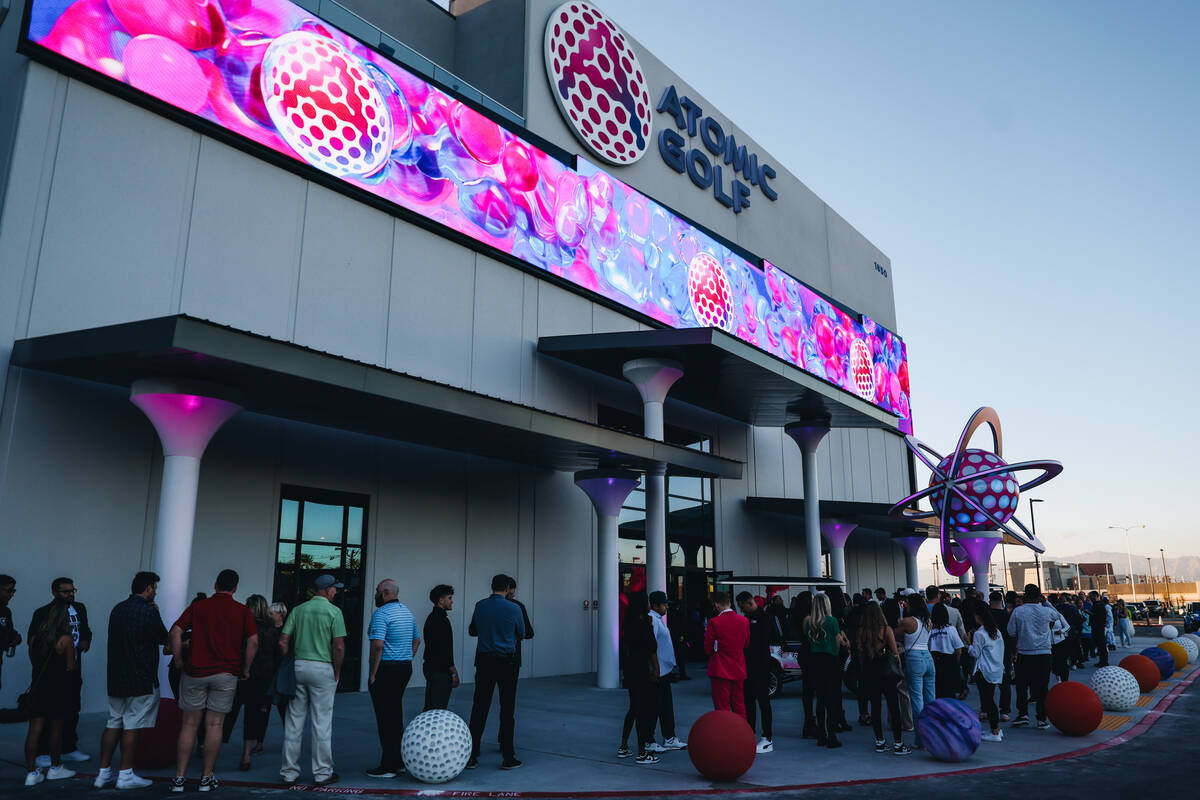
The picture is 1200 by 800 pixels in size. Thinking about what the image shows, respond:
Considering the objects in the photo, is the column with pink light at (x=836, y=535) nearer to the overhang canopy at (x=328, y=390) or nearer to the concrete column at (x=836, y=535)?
the concrete column at (x=836, y=535)

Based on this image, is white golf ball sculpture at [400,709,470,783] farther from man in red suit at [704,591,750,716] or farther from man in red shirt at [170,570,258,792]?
man in red suit at [704,591,750,716]

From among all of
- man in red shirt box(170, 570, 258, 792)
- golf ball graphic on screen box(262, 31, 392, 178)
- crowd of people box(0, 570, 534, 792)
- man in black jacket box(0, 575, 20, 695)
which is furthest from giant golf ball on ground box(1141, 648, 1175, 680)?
man in black jacket box(0, 575, 20, 695)

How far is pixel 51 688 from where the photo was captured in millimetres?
7770

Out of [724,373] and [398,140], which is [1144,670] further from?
[398,140]

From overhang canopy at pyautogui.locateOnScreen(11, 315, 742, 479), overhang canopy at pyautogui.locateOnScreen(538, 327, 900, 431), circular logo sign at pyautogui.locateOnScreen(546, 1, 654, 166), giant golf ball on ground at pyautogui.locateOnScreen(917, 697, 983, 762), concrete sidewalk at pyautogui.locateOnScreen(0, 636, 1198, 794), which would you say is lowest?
concrete sidewalk at pyautogui.locateOnScreen(0, 636, 1198, 794)

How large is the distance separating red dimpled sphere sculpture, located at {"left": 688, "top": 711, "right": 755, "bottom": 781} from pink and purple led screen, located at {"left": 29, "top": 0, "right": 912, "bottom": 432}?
1241 cm

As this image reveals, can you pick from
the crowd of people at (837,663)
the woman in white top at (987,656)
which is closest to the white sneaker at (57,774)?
the crowd of people at (837,663)

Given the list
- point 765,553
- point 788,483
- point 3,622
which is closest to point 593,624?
point 765,553

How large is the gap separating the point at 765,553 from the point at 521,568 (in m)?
11.9

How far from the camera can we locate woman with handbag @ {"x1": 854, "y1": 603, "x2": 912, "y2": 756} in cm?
972

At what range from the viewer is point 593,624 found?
21.0 metres

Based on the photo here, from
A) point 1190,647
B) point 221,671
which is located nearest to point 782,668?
point 221,671

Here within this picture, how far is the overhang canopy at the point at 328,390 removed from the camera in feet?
33.8

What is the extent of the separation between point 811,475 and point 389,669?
1933 cm
